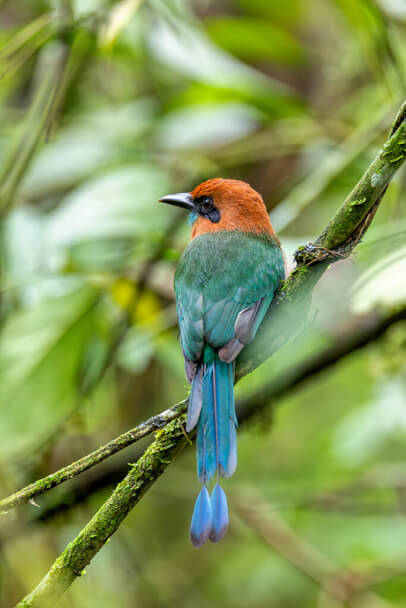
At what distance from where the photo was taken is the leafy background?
8.87ft

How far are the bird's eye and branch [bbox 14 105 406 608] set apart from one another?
1140mm

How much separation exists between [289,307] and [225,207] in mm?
1076

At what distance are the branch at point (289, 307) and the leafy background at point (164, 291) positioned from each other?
158mm

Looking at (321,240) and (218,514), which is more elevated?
(321,240)

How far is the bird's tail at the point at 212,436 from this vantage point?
4.84 feet

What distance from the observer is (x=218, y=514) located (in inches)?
58.4

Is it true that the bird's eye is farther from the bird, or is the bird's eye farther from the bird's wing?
the bird's wing

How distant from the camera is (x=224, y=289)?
2.18 m

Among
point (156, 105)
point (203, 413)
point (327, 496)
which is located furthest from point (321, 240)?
point (156, 105)

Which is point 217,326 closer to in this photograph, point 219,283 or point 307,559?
point 219,283

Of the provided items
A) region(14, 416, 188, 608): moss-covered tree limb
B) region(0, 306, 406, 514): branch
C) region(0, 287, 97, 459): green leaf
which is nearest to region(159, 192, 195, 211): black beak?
region(0, 287, 97, 459): green leaf

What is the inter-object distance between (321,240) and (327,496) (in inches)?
97.4

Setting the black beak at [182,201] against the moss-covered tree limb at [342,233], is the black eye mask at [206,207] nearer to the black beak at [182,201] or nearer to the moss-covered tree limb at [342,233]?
the black beak at [182,201]

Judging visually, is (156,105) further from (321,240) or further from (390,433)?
(321,240)
